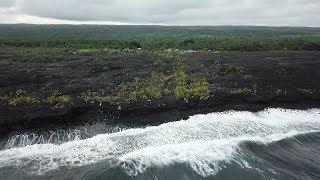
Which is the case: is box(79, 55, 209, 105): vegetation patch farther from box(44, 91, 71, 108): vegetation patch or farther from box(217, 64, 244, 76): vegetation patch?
box(217, 64, 244, 76): vegetation patch

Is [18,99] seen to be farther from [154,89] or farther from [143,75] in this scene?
[143,75]

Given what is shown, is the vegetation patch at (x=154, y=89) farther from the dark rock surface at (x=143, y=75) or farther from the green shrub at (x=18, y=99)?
the green shrub at (x=18, y=99)

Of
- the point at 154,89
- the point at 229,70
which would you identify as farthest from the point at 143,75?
the point at 229,70

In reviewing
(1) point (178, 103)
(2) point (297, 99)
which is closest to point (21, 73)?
(1) point (178, 103)

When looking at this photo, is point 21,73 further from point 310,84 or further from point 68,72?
point 310,84

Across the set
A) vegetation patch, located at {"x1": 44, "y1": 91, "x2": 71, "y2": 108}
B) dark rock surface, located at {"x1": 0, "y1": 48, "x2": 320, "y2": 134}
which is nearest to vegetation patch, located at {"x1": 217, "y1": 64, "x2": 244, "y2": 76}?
dark rock surface, located at {"x1": 0, "y1": 48, "x2": 320, "y2": 134}
